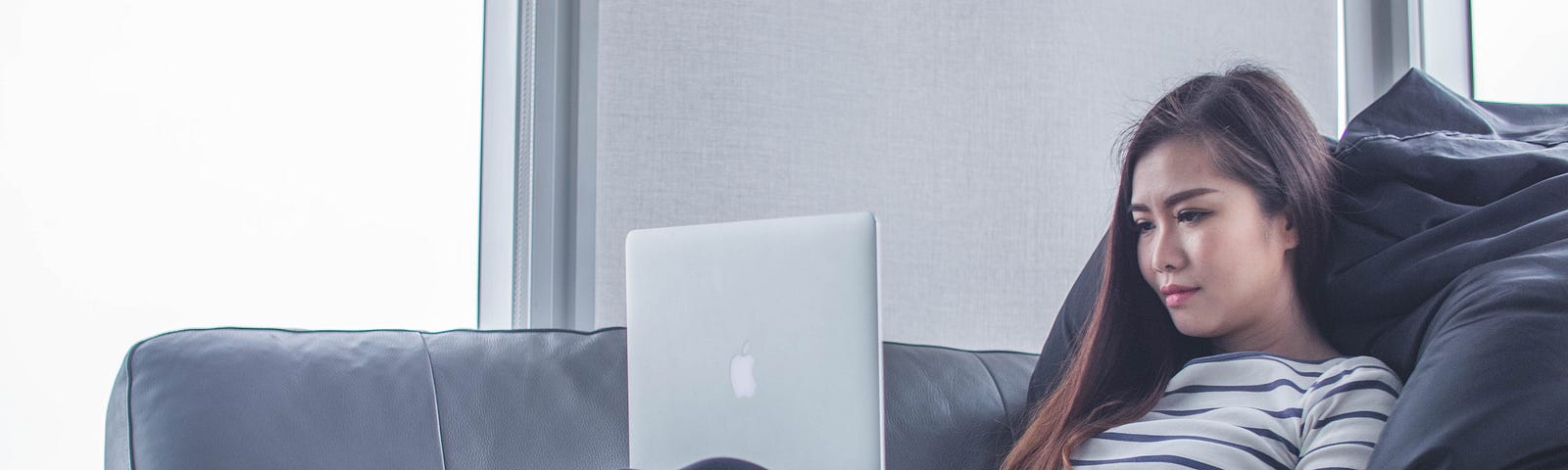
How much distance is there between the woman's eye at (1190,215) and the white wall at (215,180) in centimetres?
113

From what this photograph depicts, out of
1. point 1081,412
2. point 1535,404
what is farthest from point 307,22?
point 1535,404

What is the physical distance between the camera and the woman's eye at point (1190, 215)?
1.33 meters

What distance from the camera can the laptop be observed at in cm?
105

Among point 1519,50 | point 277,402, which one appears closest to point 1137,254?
point 277,402

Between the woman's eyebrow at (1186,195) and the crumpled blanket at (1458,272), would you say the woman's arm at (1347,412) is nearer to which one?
the crumpled blanket at (1458,272)

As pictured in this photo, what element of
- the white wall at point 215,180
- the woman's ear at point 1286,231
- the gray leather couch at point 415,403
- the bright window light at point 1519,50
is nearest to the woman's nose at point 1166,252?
the woman's ear at point 1286,231

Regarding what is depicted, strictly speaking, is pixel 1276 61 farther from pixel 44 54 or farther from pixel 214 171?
pixel 44 54

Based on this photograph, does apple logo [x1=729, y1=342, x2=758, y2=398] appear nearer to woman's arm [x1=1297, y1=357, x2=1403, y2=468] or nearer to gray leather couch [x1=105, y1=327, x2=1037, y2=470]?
gray leather couch [x1=105, y1=327, x2=1037, y2=470]

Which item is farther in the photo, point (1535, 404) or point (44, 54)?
point (44, 54)

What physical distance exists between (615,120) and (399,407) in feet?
2.34

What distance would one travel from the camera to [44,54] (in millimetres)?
1631

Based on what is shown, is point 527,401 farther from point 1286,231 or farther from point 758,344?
point 1286,231

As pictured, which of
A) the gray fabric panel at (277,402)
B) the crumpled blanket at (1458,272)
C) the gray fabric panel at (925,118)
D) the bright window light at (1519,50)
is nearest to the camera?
the crumpled blanket at (1458,272)

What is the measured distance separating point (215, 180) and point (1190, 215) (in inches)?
53.3
